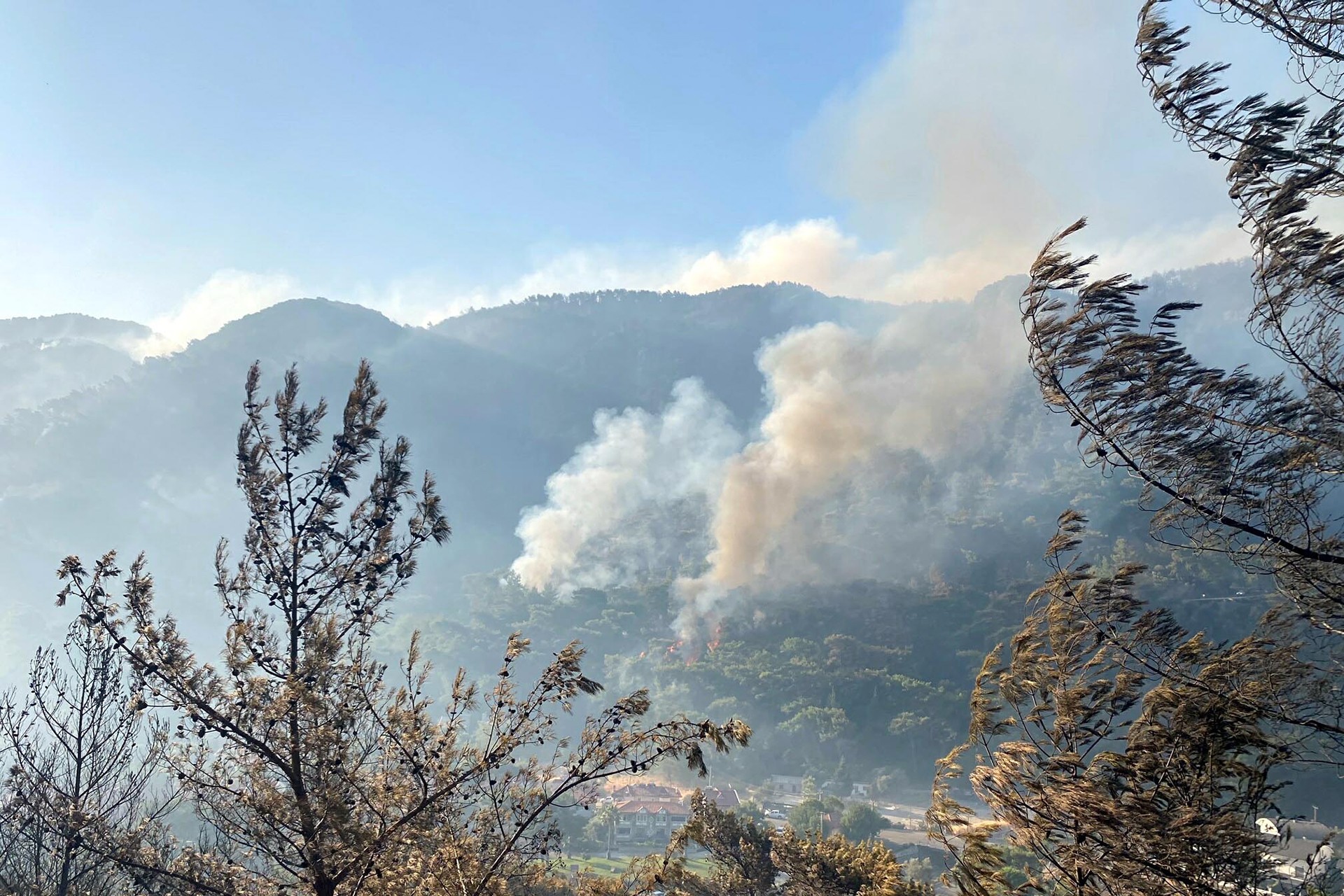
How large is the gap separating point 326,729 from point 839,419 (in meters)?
106

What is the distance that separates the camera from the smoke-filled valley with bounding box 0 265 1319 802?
83125mm

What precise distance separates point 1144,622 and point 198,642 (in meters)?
163

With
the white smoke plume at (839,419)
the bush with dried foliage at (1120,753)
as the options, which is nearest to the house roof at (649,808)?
the white smoke plume at (839,419)

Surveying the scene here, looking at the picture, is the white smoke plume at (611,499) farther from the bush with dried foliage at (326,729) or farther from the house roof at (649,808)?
the bush with dried foliage at (326,729)

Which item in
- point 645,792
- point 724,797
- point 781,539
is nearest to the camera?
point 724,797

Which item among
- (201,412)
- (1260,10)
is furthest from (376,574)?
(201,412)

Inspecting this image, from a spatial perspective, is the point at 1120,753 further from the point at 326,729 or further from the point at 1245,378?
the point at 326,729

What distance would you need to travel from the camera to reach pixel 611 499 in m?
162

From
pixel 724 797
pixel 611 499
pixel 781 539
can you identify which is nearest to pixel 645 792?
pixel 724 797

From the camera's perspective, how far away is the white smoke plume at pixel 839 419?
103 meters

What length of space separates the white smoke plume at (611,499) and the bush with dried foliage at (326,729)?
126 m

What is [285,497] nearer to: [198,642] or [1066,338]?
[1066,338]

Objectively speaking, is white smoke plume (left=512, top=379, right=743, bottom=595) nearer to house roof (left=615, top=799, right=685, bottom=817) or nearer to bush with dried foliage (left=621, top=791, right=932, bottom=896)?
house roof (left=615, top=799, right=685, bottom=817)

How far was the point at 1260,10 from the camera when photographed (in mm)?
5762
